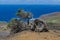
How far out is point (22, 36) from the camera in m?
32.7

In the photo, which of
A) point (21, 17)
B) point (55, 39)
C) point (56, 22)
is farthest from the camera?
point (56, 22)

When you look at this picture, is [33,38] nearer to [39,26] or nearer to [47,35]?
[47,35]

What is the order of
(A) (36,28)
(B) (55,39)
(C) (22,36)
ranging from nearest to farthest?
1. (B) (55,39)
2. (C) (22,36)
3. (A) (36,28)

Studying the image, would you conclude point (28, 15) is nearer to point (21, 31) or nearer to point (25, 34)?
point (21, 31)

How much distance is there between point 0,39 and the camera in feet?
111

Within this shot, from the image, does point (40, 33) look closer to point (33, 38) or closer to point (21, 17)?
point (33, 38)

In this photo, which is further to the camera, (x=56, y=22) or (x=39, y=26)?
(x=56, y=22)

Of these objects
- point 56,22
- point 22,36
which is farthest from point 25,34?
point 56,22

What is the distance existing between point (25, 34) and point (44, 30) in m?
2.61

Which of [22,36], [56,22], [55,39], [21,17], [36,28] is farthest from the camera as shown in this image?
[56,22]

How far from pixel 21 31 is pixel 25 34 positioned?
110 inches

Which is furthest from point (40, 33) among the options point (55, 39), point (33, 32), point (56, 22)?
point (56, 22)

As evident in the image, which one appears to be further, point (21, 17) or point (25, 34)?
point (21, 17)

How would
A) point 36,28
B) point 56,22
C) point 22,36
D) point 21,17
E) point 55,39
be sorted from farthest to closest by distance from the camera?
1. point 56,22
2. point 21,17
3. point 36,28
4. point 22,36
5. point 55,39
